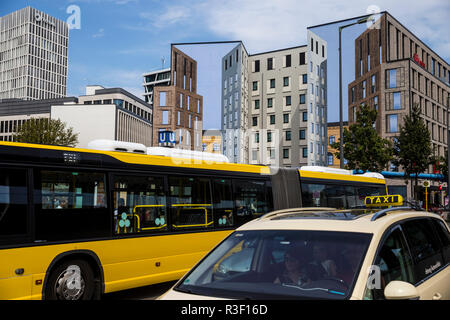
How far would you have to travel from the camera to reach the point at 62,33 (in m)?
162

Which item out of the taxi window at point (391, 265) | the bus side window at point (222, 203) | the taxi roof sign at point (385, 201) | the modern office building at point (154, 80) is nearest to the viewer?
the taxi window at point (391, 265)

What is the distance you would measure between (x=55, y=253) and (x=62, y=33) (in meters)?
169

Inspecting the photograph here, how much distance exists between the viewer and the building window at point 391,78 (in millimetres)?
63500

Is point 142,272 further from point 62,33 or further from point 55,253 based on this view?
point 62,33

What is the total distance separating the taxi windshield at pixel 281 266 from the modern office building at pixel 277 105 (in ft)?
224

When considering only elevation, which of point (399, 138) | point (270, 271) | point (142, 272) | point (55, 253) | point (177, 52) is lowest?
point (142, 272)

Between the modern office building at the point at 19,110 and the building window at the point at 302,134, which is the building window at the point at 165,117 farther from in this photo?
the modern office building at the point at 19,110

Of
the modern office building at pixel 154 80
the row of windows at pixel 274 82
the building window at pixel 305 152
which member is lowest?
the building window at pixel 305 152

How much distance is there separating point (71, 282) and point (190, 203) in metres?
3.32

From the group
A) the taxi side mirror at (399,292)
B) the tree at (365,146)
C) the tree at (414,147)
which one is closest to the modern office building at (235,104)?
the tree at (414,147)

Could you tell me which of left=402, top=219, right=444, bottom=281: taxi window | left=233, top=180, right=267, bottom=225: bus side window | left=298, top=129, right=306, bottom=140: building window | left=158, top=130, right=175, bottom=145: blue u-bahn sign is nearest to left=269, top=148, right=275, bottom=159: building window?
left=298, top=129, right=306, bottom=140: building window

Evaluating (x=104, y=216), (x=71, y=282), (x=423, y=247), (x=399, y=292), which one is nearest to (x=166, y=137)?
(x=104, y=216)

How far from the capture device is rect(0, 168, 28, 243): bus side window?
6.77 m

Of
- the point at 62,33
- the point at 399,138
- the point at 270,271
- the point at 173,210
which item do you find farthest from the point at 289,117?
the point at 62,33
